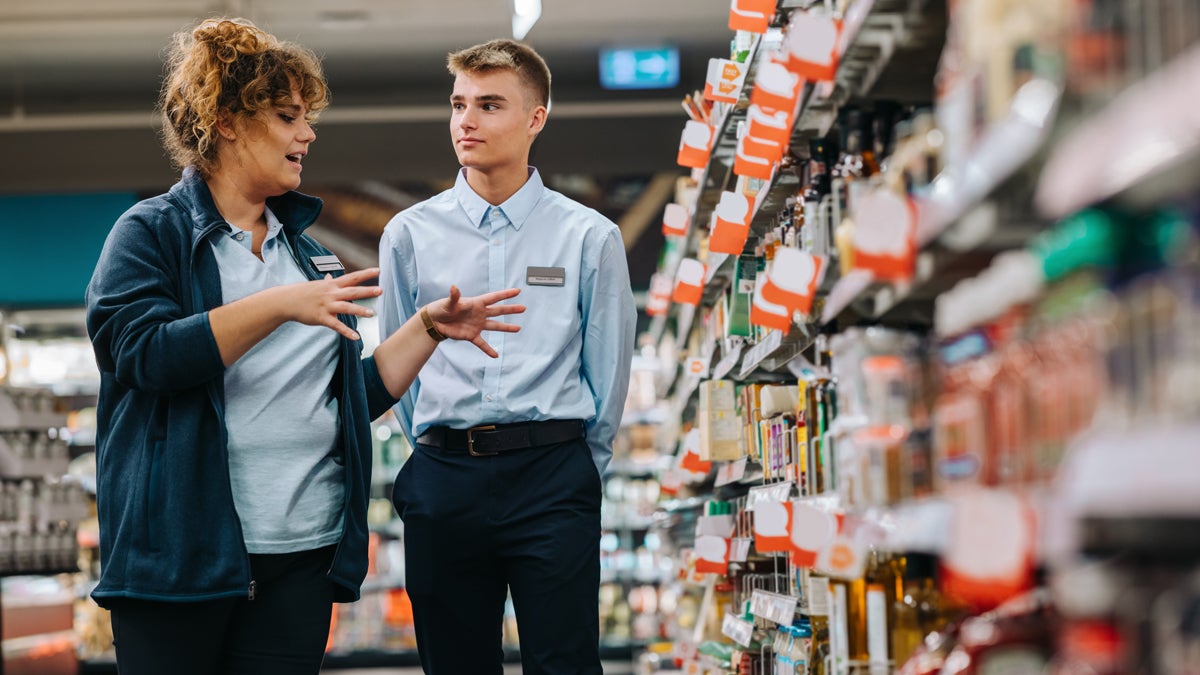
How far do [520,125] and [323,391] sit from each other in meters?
1.09

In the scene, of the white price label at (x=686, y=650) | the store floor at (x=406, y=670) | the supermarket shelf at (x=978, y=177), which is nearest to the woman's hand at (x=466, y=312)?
the supermarket shelf at (x=978, y=177)

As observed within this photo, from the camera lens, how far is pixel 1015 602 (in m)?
1.66

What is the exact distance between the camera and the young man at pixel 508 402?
300 centimetres

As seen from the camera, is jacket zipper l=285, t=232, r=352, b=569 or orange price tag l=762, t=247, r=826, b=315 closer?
orange price tag l=762, t=247, r=826, b=315

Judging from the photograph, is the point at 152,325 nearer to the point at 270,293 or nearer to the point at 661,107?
the point at 270,293

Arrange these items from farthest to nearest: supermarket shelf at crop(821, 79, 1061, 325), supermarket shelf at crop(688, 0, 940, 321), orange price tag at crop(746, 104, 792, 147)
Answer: orange price tag at crop(746, 104, 792, 147)
supermarket shelf at crop(688, 0, 940, 321)
supermarket shelf at crop(821, 79, 1061, 325)

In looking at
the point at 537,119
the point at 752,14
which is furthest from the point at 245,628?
the point at 752,14

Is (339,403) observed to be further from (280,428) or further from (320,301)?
(320,301)

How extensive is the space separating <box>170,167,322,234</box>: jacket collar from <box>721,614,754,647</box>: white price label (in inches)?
62.2

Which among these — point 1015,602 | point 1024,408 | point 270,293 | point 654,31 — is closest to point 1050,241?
point 1024,408

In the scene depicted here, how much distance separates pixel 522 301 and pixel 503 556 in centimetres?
62

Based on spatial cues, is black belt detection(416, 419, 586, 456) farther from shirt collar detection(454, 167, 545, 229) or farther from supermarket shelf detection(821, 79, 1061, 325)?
supermarket shelf detection(821, 79, 1061, 325)

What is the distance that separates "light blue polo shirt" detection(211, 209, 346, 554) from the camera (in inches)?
96.7

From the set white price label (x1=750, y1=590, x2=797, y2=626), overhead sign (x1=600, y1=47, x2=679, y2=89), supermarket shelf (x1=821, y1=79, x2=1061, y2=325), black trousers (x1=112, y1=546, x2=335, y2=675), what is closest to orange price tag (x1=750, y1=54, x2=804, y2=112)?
supermarket shelf (x1=821, y1=79, x2=1061, y2=325)
